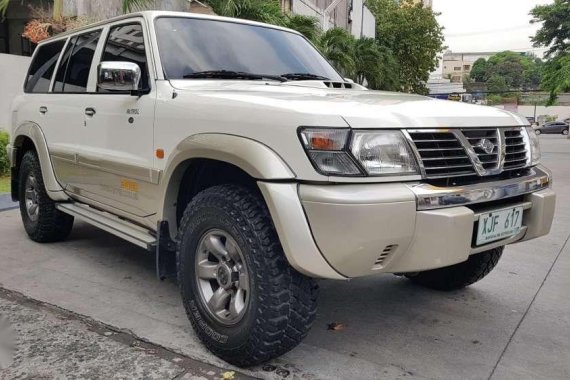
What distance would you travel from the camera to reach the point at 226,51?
368 centimetres

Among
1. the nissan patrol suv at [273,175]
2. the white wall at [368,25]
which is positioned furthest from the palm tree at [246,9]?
the white wall at [368,25]

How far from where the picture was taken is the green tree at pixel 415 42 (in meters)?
34.6

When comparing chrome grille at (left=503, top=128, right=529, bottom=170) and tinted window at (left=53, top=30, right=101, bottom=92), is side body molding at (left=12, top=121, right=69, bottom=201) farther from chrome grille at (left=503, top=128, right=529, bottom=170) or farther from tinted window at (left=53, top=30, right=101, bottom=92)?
chrome grille at (left=503, top=128, right=529, bottom=170)

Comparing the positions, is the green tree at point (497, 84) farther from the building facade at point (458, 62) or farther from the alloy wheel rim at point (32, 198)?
the alloy wheel rim at point (32, 198)

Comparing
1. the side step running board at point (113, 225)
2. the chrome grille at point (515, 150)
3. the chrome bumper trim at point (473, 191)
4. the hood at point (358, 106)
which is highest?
the hood at point (358, 106)

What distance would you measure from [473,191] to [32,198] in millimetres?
4205

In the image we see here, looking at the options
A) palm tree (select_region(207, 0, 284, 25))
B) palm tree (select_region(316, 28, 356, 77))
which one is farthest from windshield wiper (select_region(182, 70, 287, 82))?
palm tree (select_region(316, 28, 356, 77))

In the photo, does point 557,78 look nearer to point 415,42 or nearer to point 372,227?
point 415,42

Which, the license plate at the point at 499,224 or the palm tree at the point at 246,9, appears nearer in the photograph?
the license plate at the point at 499,224

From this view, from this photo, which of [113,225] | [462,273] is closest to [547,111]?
[462,273]

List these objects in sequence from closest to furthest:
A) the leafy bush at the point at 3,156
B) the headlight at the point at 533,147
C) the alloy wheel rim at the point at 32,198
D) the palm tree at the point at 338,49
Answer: the headlight at the point at 533,147 < the alloy wheel rim at the point at 32,198 < the leafy bush at the point at 3,156 < the palm tree at the point at 338,49

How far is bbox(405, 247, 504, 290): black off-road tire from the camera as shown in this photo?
3697 millimetres

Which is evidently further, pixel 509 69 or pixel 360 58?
pixel 509 69

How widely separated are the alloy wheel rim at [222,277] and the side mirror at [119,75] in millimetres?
1145
